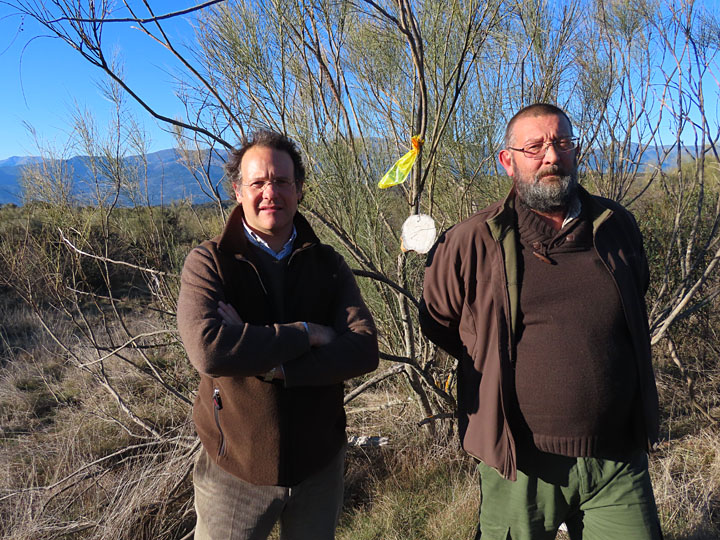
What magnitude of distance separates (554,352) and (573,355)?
56mm

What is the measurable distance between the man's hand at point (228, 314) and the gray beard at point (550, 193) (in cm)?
105

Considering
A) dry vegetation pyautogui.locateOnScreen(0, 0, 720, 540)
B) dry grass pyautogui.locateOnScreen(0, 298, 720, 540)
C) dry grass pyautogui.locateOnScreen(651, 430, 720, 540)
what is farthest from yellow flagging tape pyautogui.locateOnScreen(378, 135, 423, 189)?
dry grass pyautogui.locateOnScreen(651, 430, 720, 540)

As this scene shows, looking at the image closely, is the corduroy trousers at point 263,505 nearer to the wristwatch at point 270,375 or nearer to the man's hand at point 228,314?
the wristwatch at point 270,375

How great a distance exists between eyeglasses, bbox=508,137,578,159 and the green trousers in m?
1.01

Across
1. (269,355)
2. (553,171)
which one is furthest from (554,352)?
(269,355)

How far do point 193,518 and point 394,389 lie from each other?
1958 mm

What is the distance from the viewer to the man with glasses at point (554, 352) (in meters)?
1.50

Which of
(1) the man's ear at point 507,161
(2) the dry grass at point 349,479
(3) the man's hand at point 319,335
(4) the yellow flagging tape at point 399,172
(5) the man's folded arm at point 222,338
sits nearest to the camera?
(5) the man's folded arm at point 222,338

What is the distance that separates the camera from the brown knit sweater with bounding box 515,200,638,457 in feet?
4.88

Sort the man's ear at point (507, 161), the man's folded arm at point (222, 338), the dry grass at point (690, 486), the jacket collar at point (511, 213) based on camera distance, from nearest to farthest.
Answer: the man's folded arm at point (222, 338) → the jacket collar at point (511, 213) → the man's ear at point (507, 161) → the dry grass at point (690, 486)

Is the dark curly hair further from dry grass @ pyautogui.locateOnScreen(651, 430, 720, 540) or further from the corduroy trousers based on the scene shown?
dry grass @ pyautogui.locateOnScreen(651, 430, 720, 540)

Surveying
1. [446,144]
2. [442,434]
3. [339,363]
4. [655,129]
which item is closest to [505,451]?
[339,363]

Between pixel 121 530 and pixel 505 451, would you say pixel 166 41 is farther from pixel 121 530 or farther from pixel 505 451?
pixel 121 530

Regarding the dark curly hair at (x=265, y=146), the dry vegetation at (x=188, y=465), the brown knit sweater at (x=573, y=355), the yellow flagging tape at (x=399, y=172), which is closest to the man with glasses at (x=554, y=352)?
the brown knit sweater at (x=573, y=355)
